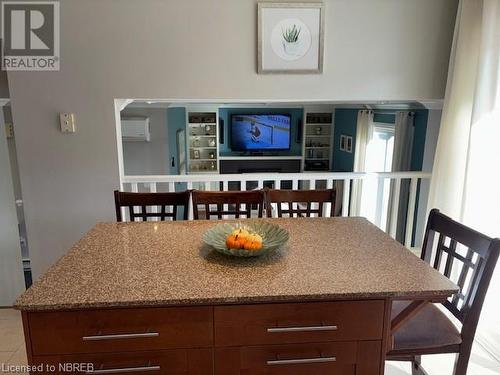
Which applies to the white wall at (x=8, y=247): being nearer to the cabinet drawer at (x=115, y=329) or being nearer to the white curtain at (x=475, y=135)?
the cabinet drawer at (x=115, y=329)

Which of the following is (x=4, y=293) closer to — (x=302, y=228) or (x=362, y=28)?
(x=302, y=228)

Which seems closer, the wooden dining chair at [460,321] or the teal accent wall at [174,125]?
the wooden dining chair at [460,321]

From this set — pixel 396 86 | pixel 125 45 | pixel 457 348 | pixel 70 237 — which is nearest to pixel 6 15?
pixel 125 45

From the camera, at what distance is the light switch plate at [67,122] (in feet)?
8.19

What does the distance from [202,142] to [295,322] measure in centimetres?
694

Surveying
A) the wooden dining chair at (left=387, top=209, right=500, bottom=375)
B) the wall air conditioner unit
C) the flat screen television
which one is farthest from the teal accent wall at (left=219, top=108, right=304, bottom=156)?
the wooden dining chair at (left=387, top=209, right=500, bottom=375)

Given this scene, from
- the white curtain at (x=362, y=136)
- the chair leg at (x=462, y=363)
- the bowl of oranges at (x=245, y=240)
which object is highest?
the white curtain at (x=362, y=136)

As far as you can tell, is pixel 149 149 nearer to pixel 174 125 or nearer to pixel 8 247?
pixel 174 125

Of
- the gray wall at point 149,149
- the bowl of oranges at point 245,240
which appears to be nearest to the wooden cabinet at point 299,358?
the bowl of oranges at point 245,240

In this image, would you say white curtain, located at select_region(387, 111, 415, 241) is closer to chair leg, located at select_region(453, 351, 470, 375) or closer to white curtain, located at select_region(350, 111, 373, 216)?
white curtain, located at select_region(350, 111, 373, 216)

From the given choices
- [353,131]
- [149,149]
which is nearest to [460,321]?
[149,149]

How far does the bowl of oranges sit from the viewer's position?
134 cm

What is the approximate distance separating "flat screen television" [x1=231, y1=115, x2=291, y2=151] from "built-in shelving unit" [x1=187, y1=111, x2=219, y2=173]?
1.44 feet

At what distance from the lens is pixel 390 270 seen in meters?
1.30
